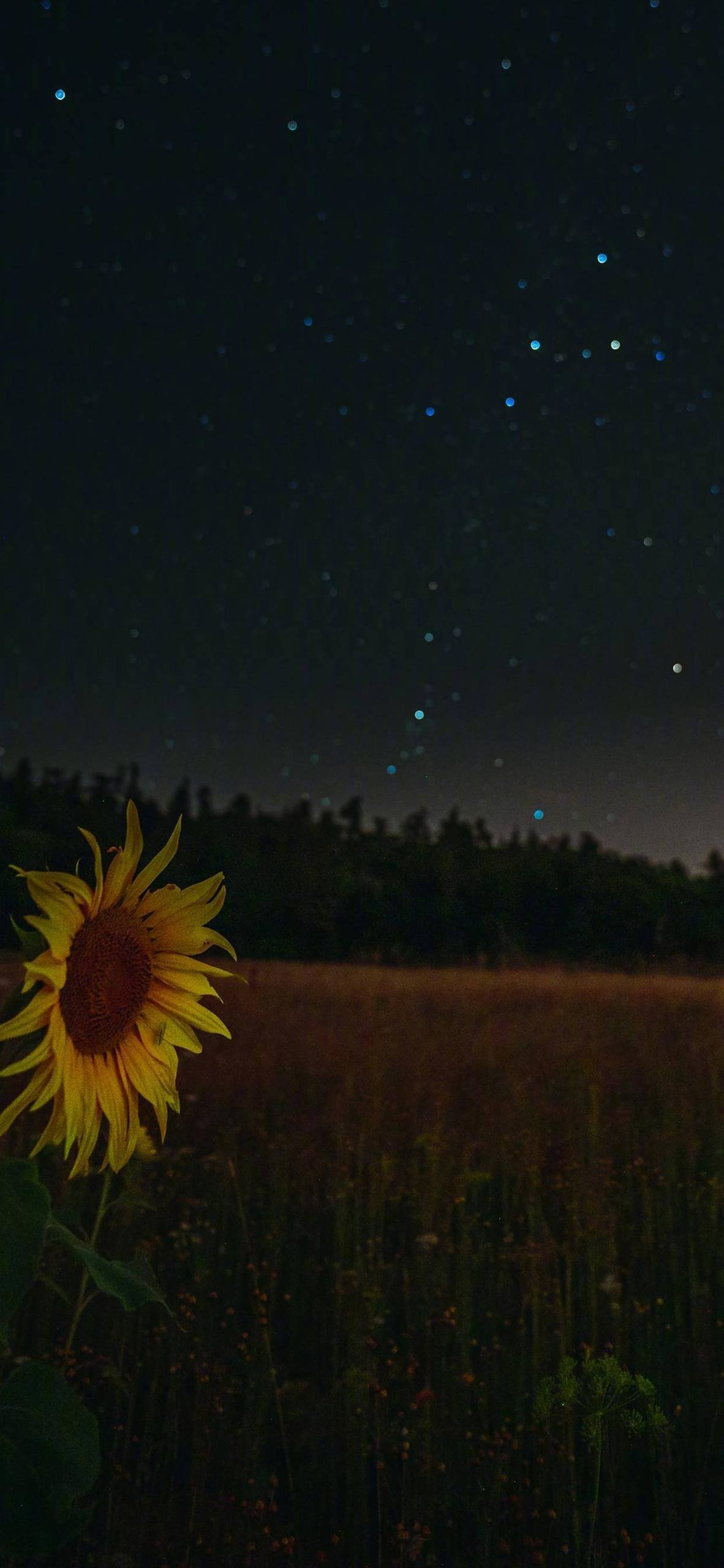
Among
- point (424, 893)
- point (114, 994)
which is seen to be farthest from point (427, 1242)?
point (424, 893)

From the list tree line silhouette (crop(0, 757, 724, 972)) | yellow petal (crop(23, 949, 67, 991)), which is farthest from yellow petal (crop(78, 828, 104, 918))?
tree line silhouette (crop(0, 757, 724, 972))

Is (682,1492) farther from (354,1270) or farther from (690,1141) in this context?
(690,1141)

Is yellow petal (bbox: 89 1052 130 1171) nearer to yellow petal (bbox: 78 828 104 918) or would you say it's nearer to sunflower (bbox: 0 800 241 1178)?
sunflower (bbox: 0 800 241 1178)

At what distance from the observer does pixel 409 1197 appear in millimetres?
3408

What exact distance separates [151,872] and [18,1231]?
0.48 m

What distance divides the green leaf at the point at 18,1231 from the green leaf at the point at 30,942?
27cm

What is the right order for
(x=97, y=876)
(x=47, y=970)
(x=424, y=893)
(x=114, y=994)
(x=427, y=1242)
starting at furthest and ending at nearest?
(x=424, y=893) < (x=427, y=1242) < (x=114, y=994) < (x=97, y=876) < (x=47, y=970)

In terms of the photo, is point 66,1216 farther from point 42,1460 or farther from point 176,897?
point 176,897

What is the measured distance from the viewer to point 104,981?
1.29 metres

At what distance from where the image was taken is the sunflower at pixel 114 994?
1.13 m

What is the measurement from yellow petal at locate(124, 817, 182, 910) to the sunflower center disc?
0.03 m

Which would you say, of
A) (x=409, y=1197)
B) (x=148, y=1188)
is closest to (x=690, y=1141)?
(x=409, y=1197)

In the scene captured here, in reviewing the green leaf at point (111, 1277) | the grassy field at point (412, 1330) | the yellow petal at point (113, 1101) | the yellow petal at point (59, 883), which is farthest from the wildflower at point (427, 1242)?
the yellow petal at point (59, 883)

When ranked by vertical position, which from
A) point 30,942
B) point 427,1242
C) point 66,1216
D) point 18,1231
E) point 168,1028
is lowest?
point 427,1242
